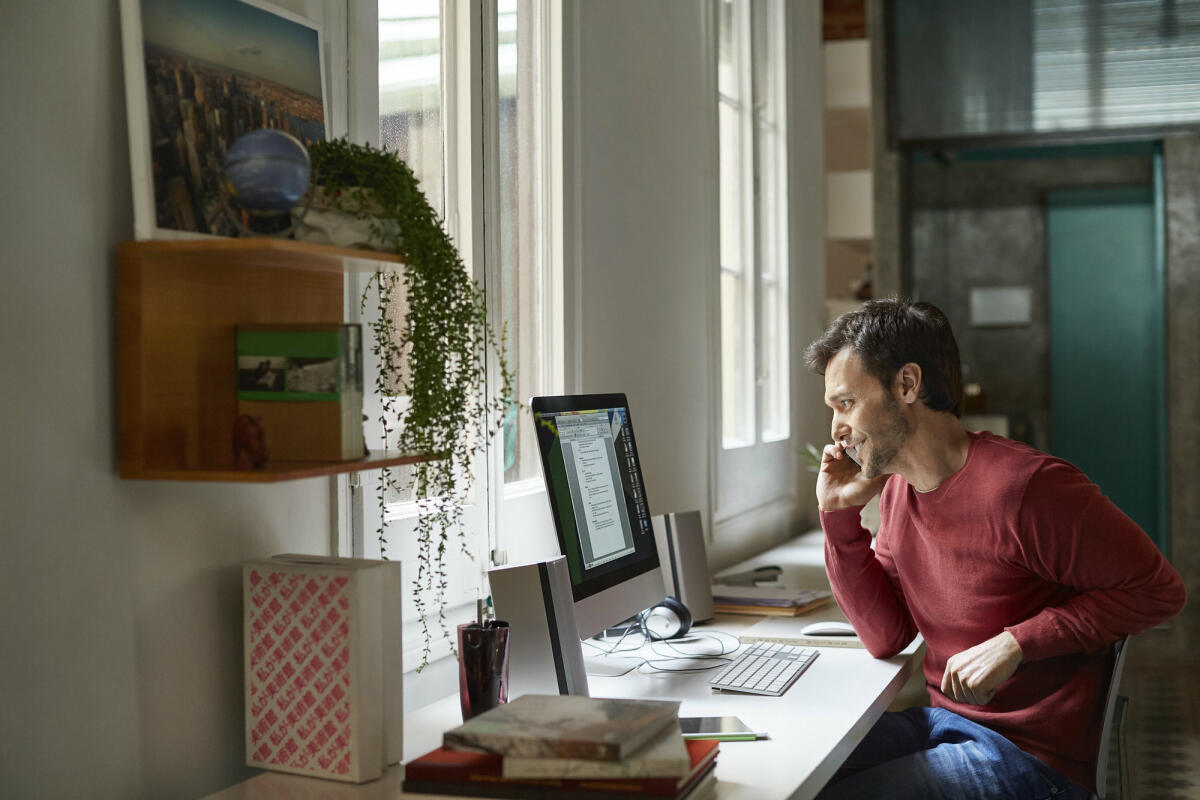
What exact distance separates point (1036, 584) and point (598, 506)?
2.64ft

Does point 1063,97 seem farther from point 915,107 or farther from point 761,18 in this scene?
point 761,18

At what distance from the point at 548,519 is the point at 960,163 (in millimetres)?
5269

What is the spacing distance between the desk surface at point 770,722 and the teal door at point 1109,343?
4.79 m

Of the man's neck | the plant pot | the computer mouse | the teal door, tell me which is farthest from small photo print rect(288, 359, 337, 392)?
the teal door

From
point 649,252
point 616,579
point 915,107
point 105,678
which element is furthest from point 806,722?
point 915,107

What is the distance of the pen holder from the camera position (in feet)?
5.52

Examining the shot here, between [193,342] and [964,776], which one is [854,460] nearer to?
[964,776]

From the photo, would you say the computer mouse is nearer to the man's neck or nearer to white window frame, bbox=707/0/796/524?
the man's neck

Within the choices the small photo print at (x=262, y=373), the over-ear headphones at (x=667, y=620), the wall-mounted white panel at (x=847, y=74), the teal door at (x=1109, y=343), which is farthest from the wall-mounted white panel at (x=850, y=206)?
the small photo print at (x=262, y=373)

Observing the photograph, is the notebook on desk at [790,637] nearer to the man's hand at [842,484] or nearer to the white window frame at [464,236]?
A: the man's hand at [842,484]

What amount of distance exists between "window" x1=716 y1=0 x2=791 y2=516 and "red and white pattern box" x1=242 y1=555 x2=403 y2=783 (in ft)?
7.11

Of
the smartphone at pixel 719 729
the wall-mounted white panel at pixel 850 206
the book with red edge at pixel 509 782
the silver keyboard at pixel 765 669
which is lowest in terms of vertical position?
the silver keyboard at pixel 765 669

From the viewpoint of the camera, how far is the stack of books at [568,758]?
1344 millimetres

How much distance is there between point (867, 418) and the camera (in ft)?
7.22
